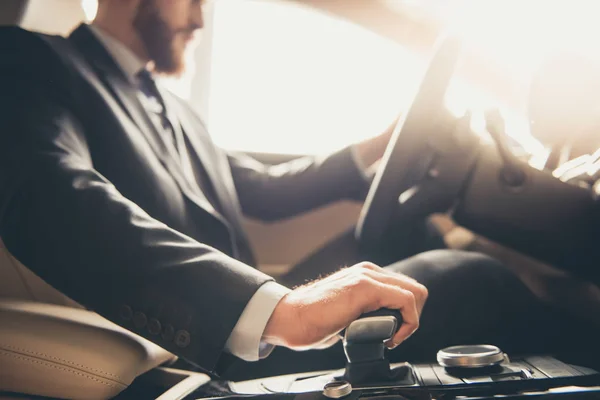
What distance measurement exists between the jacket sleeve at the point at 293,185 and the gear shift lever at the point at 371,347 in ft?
2.34

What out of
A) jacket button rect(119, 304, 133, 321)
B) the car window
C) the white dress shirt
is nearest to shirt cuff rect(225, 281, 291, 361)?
the white dress shirt

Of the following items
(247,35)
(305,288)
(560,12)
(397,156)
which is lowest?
(305,288)

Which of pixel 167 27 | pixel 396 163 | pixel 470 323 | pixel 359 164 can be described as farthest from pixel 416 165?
pixel 167 27

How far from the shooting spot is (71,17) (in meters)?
1.06

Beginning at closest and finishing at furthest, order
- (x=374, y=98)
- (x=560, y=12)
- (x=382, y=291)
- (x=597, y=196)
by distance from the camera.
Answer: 1. (x=382, y=291)
2. (x=597, y=196)
3. (x=560, y=12)
4. (x=374, y=98)

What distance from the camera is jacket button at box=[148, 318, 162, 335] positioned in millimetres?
515

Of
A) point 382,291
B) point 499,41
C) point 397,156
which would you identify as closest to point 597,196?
point 397,156

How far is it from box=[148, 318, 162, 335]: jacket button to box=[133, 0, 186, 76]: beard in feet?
2.42

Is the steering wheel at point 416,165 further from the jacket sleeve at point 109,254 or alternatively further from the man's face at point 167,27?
the man's face at point 167,27

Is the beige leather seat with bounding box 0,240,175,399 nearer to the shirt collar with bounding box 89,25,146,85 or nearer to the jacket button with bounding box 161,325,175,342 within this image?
the jacket button with bounding box 161,325,175,342

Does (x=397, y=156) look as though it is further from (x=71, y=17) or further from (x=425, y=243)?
(x=71, y=17)

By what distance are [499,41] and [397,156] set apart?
60 cm

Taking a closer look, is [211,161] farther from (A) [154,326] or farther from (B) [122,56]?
(A) [154,326]

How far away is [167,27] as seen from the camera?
108 cm
